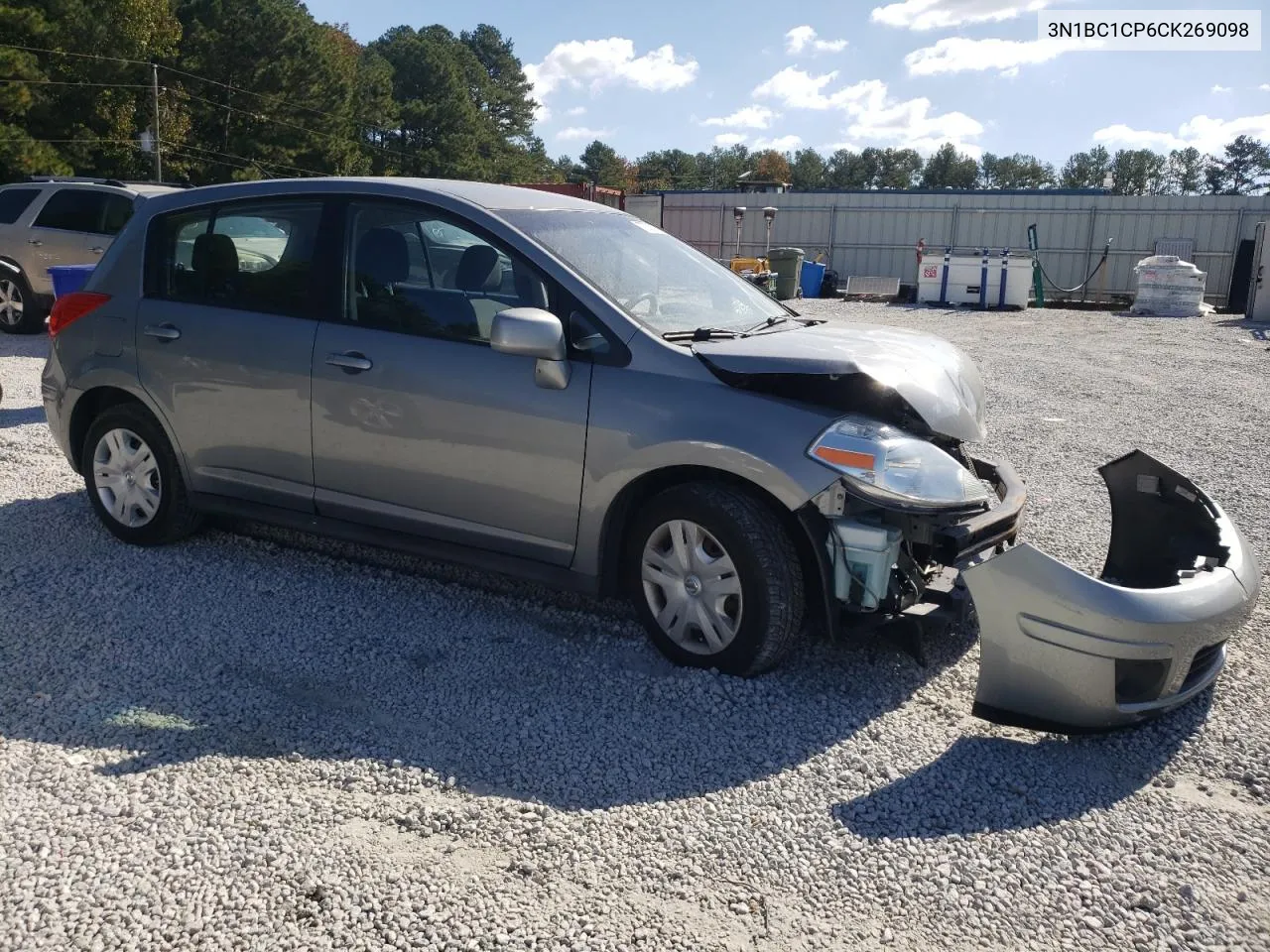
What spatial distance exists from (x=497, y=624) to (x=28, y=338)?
11.4 meters

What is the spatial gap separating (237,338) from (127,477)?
43.7 inches

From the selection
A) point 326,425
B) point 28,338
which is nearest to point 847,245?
point 28,338

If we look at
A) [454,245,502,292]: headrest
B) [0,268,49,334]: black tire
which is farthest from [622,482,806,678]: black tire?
[0,268,49,334]: black tire

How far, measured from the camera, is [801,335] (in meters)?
4.51

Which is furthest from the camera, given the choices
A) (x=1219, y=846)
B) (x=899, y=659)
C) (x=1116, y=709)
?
(x=899, y=659)

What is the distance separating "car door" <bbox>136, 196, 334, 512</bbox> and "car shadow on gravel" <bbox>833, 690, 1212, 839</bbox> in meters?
2.97

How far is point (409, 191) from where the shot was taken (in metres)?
4.70

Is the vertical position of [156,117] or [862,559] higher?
[156,117]

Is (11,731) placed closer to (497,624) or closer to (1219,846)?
(497,624)

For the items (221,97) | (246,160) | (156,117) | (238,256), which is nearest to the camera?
(238,256)

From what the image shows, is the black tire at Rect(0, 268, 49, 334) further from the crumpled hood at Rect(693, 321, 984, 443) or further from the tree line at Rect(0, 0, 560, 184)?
the tree line at Rect(0, 0, 560, 184)

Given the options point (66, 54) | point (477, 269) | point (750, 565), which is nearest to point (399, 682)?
point (750, 565)

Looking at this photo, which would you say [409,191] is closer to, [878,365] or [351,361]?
[351,361]

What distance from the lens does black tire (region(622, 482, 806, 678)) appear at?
3.88 metres
